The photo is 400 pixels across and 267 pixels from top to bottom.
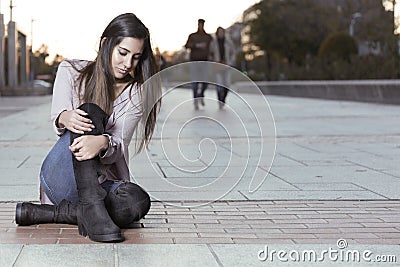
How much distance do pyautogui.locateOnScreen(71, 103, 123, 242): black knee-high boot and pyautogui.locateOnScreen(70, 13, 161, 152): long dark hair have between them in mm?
201

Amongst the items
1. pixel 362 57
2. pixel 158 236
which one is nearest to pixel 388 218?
pixel 158 236

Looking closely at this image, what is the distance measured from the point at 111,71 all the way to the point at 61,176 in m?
0.58

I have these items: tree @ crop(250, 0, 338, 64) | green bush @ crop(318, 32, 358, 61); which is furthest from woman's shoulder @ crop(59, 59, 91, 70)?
tree @ crop(250, 0, 338, 64)

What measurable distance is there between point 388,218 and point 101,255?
5.71 ft

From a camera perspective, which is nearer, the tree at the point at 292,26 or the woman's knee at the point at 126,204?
the woman's knee at the point at 126,204

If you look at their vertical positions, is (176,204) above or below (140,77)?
below

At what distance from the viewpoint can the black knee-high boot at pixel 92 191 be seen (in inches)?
140

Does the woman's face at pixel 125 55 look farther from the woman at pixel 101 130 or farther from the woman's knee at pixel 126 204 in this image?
the woman's knee at pixel 126 204

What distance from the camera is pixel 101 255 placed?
327 cm

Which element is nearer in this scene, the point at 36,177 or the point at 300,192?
the point at 300,192

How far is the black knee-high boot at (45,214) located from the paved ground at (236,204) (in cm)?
4

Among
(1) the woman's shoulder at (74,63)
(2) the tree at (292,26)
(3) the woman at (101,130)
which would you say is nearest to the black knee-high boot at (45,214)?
(3) the woman at (101,130)

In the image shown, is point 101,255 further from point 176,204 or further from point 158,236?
point 176,204

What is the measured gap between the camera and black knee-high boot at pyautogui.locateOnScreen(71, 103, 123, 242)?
356 centimetres
